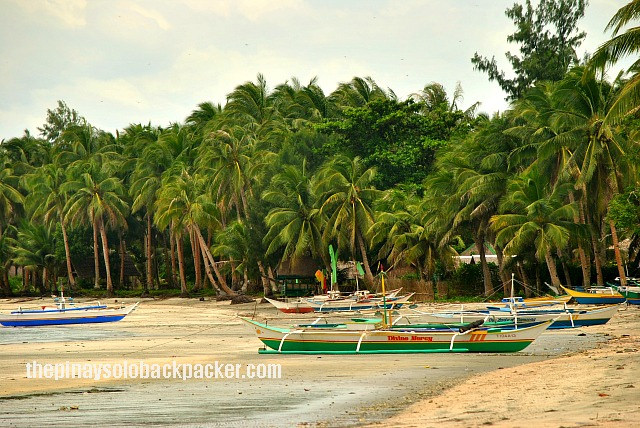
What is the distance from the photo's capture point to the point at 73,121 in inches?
3671

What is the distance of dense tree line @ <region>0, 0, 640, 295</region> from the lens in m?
35.2

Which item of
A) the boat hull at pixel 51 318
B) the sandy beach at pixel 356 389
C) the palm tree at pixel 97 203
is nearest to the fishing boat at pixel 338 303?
the boat hull at pixel 51 318

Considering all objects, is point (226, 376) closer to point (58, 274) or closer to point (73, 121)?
point (58, 274)

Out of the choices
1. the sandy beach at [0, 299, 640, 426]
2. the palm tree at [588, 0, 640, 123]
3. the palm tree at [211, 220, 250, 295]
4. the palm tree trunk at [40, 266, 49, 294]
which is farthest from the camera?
the palm tree trunk at [40, 266, 49, 294]

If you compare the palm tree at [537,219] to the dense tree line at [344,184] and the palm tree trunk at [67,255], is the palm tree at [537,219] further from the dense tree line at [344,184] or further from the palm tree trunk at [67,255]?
the palm tree trunk at [67,255]

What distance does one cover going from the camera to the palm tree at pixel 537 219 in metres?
34.5

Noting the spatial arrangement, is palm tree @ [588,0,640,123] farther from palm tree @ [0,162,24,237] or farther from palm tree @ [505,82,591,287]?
palm tree @ [0,162,24,237]

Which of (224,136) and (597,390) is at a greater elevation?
(224,136)

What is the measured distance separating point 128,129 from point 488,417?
227ft

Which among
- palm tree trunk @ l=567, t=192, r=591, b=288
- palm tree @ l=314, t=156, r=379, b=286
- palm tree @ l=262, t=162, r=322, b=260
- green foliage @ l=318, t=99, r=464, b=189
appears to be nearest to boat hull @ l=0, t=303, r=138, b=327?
palm tree @ l=262, t=162, r=322, b=260

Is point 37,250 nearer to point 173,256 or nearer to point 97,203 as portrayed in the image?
point 97,203

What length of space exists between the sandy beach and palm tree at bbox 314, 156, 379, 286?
2273cm

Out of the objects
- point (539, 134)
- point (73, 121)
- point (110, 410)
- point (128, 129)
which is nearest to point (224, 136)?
point (539, 134)

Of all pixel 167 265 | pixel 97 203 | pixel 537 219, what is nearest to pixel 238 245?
pixel 97 203
